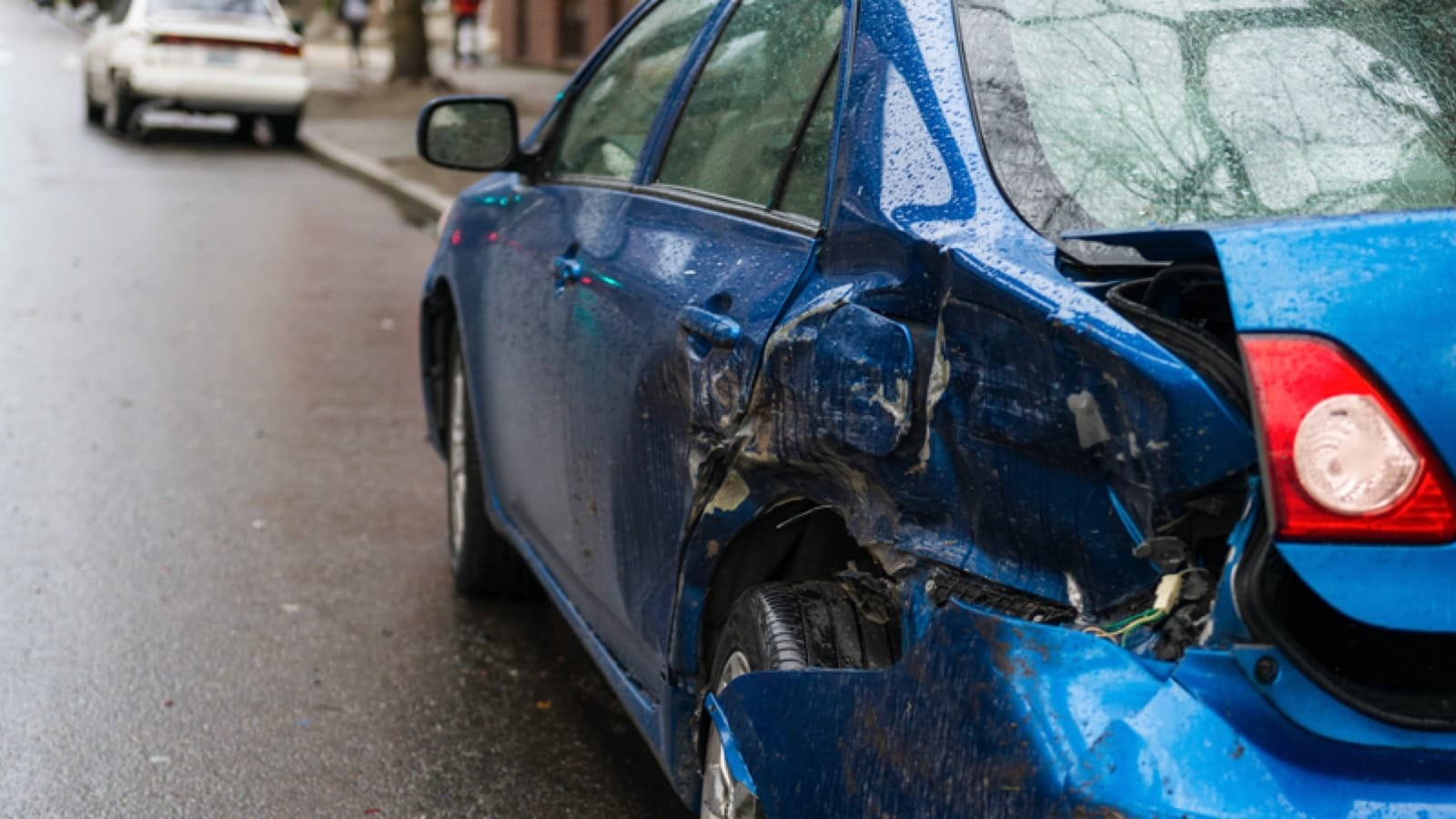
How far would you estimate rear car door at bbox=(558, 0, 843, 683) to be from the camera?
2898mm

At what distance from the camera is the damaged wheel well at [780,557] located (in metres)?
2.78

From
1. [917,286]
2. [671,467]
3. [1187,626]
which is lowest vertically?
[671,467]

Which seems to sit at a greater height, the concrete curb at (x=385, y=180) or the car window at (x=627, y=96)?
the car window at (x=627, y=96)

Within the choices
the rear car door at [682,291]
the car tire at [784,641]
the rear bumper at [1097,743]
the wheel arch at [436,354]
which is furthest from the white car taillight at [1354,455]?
the wheel arch at [436,354]

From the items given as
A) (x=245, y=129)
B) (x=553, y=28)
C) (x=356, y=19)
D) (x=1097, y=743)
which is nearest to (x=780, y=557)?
(x=1097, y=743)

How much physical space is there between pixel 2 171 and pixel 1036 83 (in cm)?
1630

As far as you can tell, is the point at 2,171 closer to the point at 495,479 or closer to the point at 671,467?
the point at 495,479

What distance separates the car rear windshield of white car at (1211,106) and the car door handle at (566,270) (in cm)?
126

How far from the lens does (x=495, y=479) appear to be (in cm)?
473

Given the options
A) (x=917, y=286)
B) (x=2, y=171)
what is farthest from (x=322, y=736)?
(x=2, y=171)

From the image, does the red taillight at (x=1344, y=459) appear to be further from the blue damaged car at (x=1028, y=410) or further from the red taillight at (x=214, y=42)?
the red taillight at (x=214, y=42)

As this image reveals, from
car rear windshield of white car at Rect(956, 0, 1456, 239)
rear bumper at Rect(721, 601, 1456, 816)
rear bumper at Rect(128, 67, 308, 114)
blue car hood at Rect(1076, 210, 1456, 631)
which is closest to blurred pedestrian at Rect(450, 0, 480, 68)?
rear bumper at Rect(128, 67, 308, 114)

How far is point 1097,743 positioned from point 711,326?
1.15 m

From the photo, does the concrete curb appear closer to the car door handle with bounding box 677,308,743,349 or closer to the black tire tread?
the car door handle with bounding box 677,308,743,349
